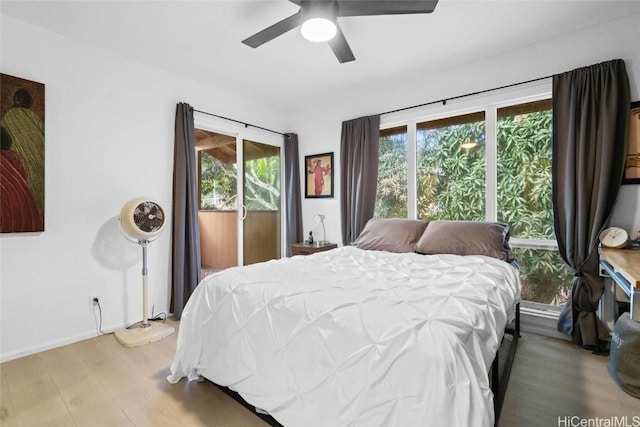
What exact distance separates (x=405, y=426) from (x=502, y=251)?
192cm

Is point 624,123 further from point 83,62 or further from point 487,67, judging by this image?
point 83,62

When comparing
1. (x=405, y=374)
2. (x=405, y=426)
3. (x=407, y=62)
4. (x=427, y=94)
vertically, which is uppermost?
(x=407, y=62)

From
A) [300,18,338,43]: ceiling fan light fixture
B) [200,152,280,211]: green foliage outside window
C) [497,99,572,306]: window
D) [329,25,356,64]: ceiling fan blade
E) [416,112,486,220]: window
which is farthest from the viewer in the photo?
[200,152,280,211]: green foliage outside window

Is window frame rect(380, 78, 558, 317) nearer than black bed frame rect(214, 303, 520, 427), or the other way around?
black bed frame rect(214, 303, 520, 427)

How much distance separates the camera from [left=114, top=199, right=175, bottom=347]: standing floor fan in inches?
98.3

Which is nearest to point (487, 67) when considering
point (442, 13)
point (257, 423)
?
point (442, 13)

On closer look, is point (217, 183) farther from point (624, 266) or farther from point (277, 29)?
point (624, 266)

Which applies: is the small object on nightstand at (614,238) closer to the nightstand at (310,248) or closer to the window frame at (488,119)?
the window frame at (488,119)

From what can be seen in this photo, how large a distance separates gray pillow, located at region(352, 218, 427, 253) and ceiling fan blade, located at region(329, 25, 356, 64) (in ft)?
5.10

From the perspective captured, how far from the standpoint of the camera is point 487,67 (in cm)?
291

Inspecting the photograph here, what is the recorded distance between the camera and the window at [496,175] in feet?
8.93

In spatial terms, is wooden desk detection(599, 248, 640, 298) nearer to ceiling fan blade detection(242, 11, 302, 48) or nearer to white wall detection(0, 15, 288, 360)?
ceiling fan blade detection(242, 11, 302, 48)

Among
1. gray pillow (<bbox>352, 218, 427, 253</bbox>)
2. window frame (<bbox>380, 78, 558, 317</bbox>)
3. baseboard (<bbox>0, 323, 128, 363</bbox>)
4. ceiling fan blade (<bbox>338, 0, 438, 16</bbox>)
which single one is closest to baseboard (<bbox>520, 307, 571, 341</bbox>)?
window frame (<bbox>380, 78, 558, 317</bbox>)

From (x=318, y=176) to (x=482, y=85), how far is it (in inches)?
85.3
